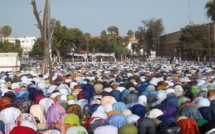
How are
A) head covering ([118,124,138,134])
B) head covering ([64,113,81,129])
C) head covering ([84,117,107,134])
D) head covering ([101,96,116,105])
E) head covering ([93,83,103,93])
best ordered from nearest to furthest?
1. head covering ([118,124,138,134])
2. head covering ([84,117,107,134])
3. head covering ([64,113,81,129])
4. head covering ([101,96,116,105])
5. head covering ([93,83,103,93])

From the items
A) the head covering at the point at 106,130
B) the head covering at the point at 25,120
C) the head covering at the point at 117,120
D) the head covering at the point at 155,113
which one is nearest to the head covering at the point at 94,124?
the head covering at the point at 117,120

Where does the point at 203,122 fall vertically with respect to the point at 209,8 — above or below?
below

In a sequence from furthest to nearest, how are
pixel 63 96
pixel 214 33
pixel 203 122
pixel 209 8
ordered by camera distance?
pixel 214 33
pixel 209 8
pixel 63 96
pixel 203 122

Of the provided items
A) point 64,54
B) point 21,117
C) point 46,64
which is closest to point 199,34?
point 64,54

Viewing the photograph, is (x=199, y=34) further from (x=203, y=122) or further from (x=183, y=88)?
(x=203, y=122)

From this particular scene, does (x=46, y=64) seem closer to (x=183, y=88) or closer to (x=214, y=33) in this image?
(x=183, y=88)

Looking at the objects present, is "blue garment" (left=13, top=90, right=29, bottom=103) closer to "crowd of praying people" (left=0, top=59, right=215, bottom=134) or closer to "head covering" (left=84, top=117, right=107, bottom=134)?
"crowd of praying people" (left=0, top=59, right=215, bottom=134)

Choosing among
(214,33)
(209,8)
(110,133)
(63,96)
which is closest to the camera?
(110,133)

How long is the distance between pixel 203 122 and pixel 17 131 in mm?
4716

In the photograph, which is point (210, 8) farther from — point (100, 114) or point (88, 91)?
point (100, 114)

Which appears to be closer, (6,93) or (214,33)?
(6,93)

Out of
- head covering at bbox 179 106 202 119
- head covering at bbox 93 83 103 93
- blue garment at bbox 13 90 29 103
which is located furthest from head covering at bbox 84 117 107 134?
head covering at bbox 93 83 103 93

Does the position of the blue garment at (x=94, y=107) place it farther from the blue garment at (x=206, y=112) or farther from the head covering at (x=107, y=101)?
the blue garment at (x=206, y=112)

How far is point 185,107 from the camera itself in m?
11.1
